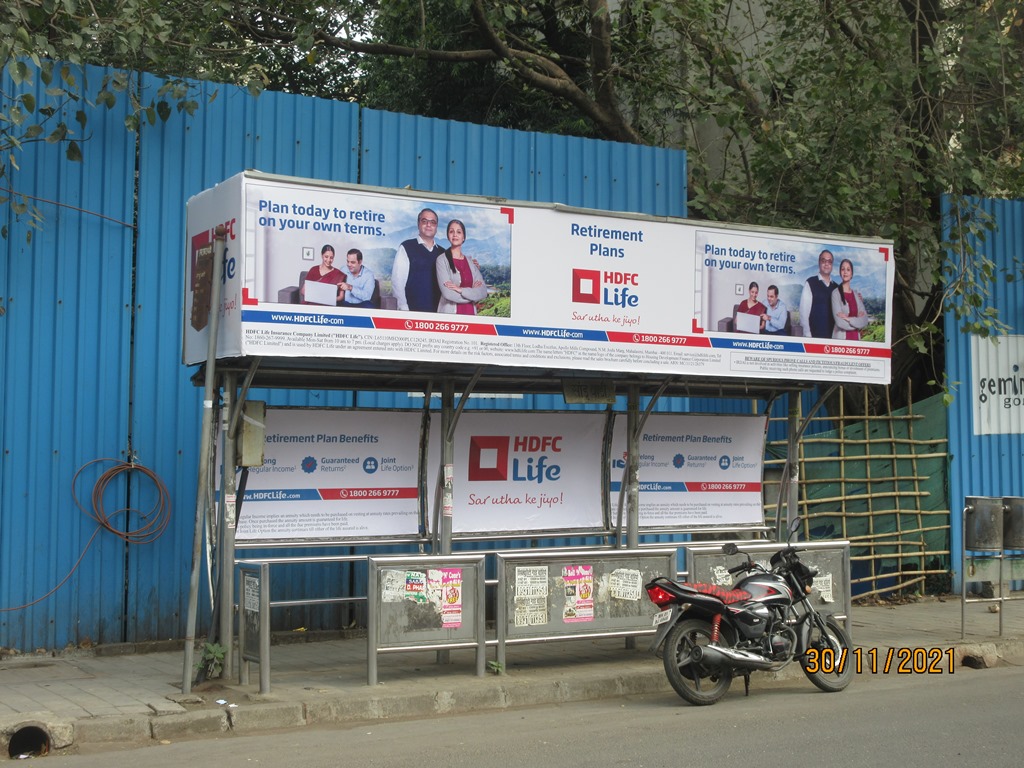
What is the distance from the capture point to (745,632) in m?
9.02

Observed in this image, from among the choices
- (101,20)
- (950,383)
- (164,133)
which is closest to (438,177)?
(164,133)

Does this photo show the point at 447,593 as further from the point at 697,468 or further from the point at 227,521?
the point at 697,468

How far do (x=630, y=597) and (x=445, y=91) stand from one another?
13.8m

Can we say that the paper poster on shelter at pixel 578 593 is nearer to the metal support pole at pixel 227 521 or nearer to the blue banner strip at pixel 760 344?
the blue banner strip at pixel 760 344

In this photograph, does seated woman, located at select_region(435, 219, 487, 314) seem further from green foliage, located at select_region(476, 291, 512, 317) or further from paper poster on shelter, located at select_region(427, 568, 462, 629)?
paper poster on shelter, located at select_region(427, 568, 462, 629)

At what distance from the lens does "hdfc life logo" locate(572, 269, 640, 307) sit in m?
9.70

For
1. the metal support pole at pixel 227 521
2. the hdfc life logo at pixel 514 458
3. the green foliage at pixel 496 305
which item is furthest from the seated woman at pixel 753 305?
the metal support pole at pixel 227 521

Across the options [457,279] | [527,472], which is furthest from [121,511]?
[457,279]

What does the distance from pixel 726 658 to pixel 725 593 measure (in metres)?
0.52

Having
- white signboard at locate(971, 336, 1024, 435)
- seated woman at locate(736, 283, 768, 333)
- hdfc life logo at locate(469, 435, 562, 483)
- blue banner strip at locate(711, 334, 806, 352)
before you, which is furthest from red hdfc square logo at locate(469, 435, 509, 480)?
white signboard at locate(971, 336, 1024, 435)

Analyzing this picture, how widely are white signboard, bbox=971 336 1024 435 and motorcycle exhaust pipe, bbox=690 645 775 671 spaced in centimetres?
814

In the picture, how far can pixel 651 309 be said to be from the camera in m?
10.0

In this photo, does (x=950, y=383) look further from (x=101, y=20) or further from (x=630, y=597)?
(x=101, y=20)
